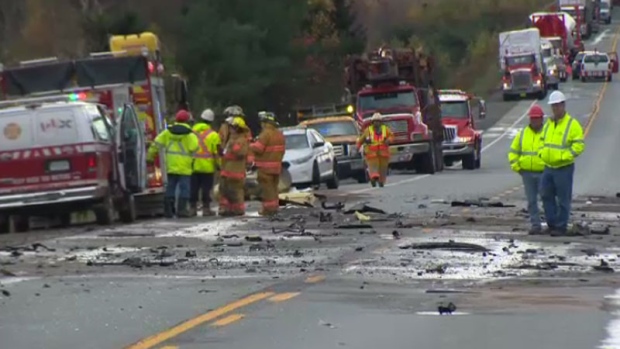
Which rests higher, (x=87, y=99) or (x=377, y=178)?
(x=87, y=99)

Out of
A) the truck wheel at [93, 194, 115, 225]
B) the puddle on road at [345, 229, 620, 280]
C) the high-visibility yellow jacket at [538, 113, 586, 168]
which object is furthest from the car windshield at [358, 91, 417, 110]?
the puddle on road at [345, 229, 620, 280]

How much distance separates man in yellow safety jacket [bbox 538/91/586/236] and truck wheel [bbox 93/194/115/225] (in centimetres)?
669

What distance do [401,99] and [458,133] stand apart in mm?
5337

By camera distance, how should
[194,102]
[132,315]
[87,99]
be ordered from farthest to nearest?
[194,102], [87,99], [132,315]

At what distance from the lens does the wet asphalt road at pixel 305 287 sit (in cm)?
1088

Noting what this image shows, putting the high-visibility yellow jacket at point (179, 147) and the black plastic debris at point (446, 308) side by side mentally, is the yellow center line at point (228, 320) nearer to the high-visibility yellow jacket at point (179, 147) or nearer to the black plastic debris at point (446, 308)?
the black plastic debris at point (446, 308)

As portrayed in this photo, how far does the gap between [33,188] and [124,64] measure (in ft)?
18.3

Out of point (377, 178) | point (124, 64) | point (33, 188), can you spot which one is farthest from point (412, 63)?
point (33, 188)

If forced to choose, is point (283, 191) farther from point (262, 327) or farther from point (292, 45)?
point (292, 45)

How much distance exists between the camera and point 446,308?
39.6 feet

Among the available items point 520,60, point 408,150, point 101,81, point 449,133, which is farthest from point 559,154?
point 520,60

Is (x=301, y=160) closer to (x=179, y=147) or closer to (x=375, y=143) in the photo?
(x=375, y=143)

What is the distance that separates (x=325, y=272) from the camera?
14.8 m

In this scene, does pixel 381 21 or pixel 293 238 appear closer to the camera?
pixel 293 238
